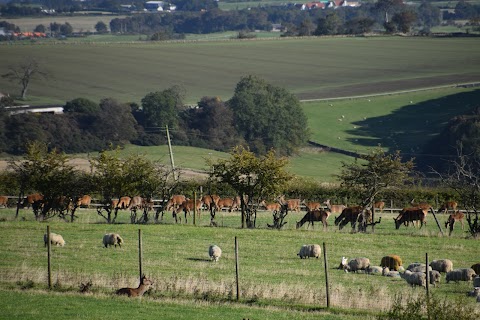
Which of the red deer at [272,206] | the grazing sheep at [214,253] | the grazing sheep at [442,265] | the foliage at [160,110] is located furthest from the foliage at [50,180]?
the foliage at [160,110]

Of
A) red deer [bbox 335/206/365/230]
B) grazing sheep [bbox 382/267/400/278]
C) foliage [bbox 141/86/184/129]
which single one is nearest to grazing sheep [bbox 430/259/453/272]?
grazing sheep [bbox 382/267/400/278]

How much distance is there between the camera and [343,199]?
56719 mm

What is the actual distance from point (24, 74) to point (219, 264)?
106047 mm

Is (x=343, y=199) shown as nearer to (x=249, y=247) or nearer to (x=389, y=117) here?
(x=249, y=247)

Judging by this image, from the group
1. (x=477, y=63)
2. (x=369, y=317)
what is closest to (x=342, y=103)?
(x=477, y=63)

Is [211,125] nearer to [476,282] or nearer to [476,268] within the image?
[476,268]

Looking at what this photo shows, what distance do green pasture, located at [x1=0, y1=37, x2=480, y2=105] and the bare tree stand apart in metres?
1.08

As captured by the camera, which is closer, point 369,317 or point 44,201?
point 369,317

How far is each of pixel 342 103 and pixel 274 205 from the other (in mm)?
73360

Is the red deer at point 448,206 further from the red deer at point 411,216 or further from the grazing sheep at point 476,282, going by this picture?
the grazing sheep at point 476,282

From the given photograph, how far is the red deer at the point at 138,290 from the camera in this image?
24297mm

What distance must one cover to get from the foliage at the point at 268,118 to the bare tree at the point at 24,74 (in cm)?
2922

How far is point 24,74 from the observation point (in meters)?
132

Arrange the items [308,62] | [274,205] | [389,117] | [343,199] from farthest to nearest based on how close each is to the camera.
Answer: [308,62] < [389,117] < [343,199] < [274,205]
